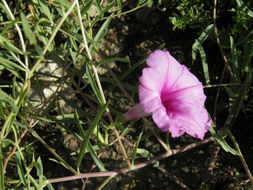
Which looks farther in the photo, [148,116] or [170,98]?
[148,116]

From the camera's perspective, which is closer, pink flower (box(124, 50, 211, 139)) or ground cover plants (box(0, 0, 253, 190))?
pink flower (box(124, 50, 211, 139))

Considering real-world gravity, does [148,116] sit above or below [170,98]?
below

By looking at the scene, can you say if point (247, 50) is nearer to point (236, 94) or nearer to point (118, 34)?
point (236, 94)

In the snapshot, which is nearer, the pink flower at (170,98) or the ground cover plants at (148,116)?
the pink flower at (170,98)

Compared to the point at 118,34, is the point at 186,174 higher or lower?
lower

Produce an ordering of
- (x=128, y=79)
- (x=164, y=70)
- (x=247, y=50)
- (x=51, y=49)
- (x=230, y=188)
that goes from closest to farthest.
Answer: (x=164, y=70), (x=51, y=49), (x=247, y=50), (x=230, y=188), (x=128, y=79)

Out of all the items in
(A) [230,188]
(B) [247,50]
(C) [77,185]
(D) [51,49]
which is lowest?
(A) [230,188]

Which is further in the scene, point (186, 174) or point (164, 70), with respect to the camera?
point (186, 174)

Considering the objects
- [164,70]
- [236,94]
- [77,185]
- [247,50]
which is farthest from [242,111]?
[77,185]
